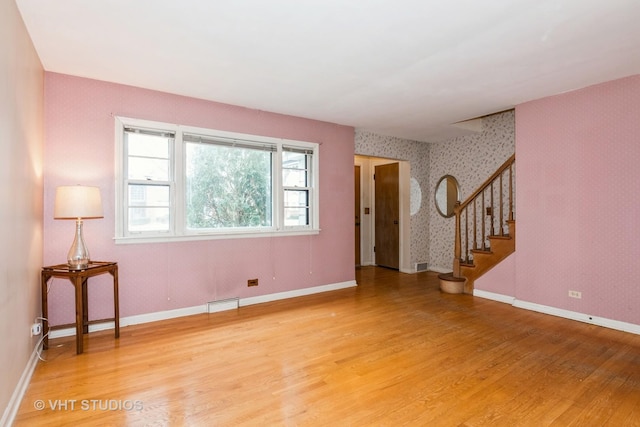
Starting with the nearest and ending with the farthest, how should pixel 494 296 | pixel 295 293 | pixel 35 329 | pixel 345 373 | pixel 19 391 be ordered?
pixel 19 391, pixel 345 373, pixel 35 329, pixel 494 296, pixel 295 293

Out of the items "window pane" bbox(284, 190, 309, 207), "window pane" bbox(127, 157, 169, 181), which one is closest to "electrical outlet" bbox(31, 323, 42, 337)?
"window pane" bbox(127, 157, 169, 181)

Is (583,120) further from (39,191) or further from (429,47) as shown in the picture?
(39,191)

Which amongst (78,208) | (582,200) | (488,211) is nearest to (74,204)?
(78,208)

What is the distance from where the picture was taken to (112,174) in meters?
3.46

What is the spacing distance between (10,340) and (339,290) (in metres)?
3.76

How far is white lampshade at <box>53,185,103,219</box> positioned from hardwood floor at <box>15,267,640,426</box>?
3.83 feet

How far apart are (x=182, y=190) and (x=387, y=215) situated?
430cm

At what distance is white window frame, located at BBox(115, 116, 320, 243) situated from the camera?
3.48 m

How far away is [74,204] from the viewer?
2824 millimetres

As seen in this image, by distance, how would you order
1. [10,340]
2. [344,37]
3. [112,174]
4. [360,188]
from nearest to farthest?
1. [10,340]
2. [344,37]
3. [112,174]
4. [360,188]

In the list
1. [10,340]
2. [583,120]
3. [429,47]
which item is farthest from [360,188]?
[10,340]

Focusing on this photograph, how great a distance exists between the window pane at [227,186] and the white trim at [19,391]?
5.87 feet

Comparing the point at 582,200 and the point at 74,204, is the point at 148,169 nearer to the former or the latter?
the point at 74,204

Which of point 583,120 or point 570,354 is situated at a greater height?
point 583,120
